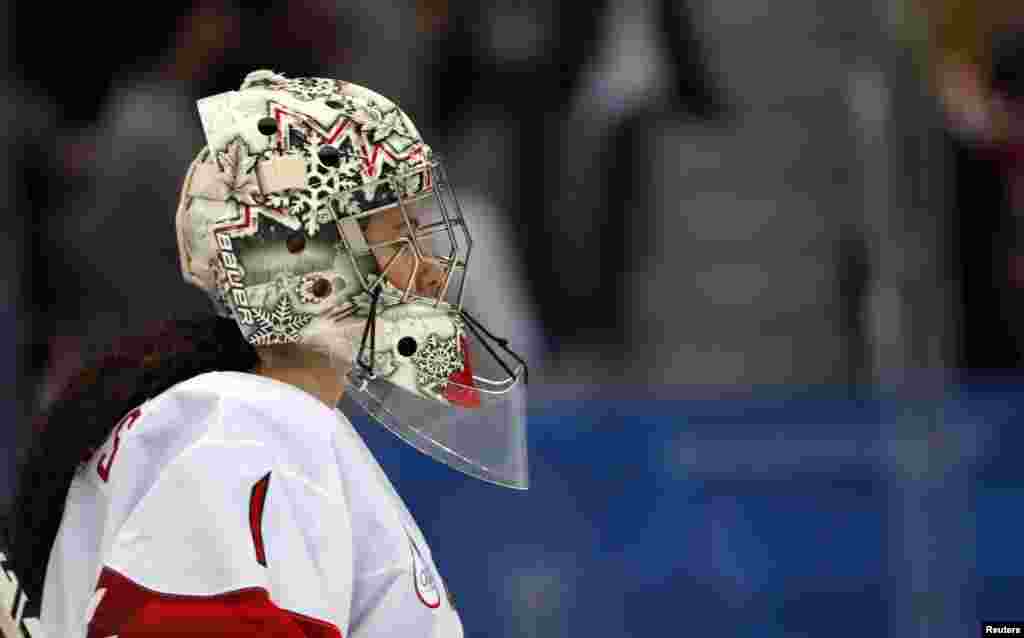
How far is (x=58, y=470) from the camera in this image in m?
1.98

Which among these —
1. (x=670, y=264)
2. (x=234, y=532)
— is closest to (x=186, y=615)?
(x=234, y=532)

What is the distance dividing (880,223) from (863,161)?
14 centimetres

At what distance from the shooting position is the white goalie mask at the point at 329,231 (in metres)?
1.96

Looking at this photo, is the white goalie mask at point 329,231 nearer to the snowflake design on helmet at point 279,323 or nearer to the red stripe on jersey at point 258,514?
the snowflake design on helmet at point 279,323

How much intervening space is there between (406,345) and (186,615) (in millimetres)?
509

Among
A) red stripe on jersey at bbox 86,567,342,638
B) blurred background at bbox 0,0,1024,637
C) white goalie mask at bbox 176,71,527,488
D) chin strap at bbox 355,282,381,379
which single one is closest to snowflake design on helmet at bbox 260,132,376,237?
white goalie mask at bbox 176,71,527,488

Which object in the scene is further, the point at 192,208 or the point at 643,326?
the point at 643,326

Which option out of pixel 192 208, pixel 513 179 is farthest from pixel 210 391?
pixel 513 179

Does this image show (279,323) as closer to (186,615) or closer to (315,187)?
(315,187)

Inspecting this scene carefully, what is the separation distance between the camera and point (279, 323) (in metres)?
1.99

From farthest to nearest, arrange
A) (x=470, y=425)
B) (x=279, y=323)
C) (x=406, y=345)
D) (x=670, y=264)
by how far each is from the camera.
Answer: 1. (x=670, y=264)
2. (x=470, y=425)
3. (x=406, y=345)
4. (x=279, y=323)

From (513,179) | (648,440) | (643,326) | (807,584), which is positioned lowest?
(807,584)

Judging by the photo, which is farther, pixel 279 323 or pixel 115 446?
pixel 279 323

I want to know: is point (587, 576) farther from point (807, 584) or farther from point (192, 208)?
point (192, 208)
